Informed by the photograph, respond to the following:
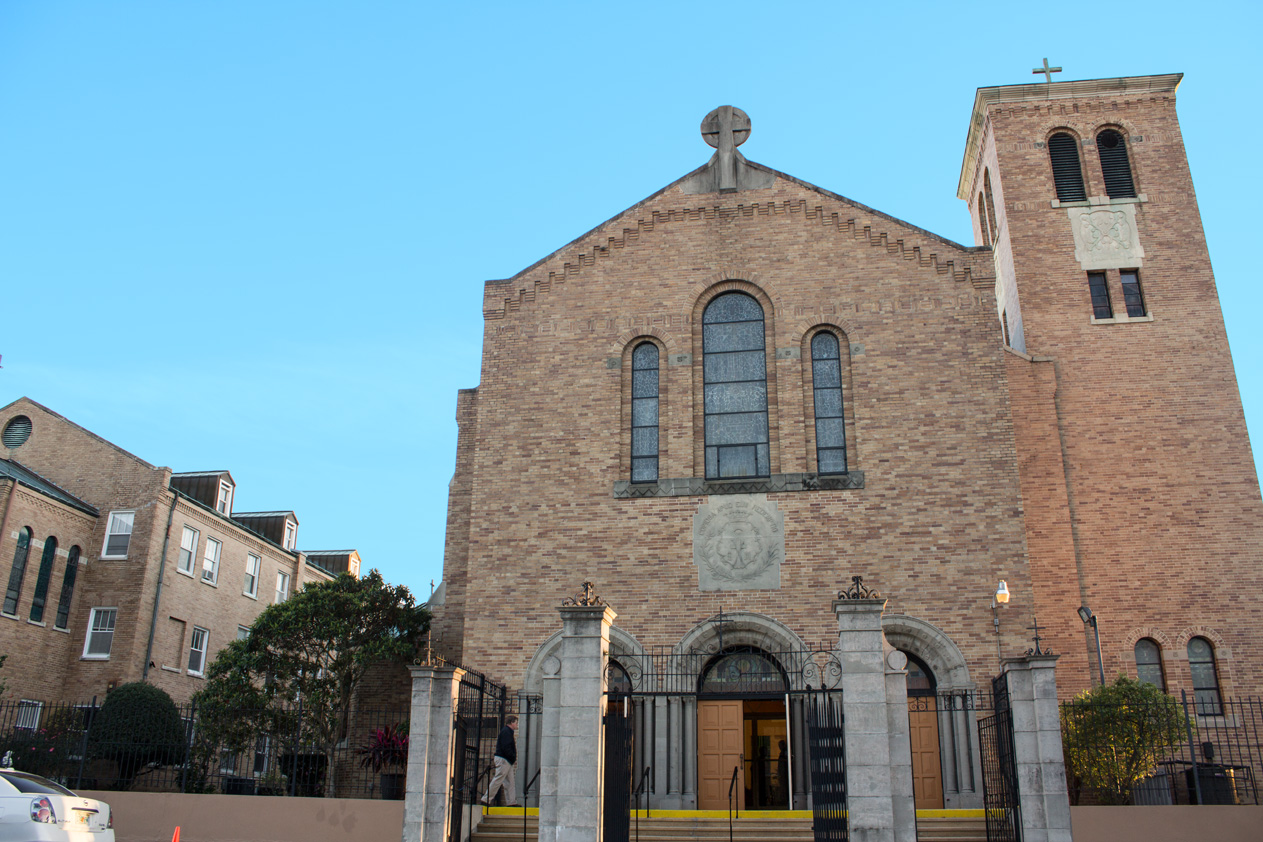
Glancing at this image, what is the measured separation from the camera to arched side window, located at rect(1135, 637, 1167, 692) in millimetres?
21059

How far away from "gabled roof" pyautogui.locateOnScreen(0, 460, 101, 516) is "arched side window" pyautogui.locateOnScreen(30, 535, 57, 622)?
1263 mm

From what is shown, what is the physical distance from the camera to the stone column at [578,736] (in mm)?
12492

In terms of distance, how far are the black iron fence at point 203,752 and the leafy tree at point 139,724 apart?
0.03m

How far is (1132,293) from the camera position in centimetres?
2442

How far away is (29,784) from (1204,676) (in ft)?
68.2

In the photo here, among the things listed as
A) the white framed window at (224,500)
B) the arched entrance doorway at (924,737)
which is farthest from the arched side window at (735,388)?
the white framed window at (224,500)

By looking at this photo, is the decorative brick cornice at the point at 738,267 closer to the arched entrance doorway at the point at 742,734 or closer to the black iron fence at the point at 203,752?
the arched entrance doorway at the point at 742,734

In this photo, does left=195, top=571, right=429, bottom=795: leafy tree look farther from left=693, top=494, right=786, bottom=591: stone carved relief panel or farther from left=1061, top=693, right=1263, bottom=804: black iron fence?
left=1061, top=693, right=1263, bottom=804: black iron fence

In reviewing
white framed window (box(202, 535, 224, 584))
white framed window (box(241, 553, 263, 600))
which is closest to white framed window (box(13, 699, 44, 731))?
white framed window (box(202, 535, 224, 584))

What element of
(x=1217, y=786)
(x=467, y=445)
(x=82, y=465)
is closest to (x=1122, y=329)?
(x=1217, y=786)

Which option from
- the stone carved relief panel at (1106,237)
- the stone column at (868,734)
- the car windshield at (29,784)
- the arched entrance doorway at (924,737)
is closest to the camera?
the stone column at (868,734)

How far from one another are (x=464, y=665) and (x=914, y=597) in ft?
28.5

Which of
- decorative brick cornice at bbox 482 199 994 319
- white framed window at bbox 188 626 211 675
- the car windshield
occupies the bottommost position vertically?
the car windshield

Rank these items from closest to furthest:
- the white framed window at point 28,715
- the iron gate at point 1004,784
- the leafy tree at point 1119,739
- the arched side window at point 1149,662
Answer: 1. the iron gate at point 1004,784
2. the leafy tree at point 1119,739
3. the arched side window at point 1149,662
4. the white framed window at point 28,715
